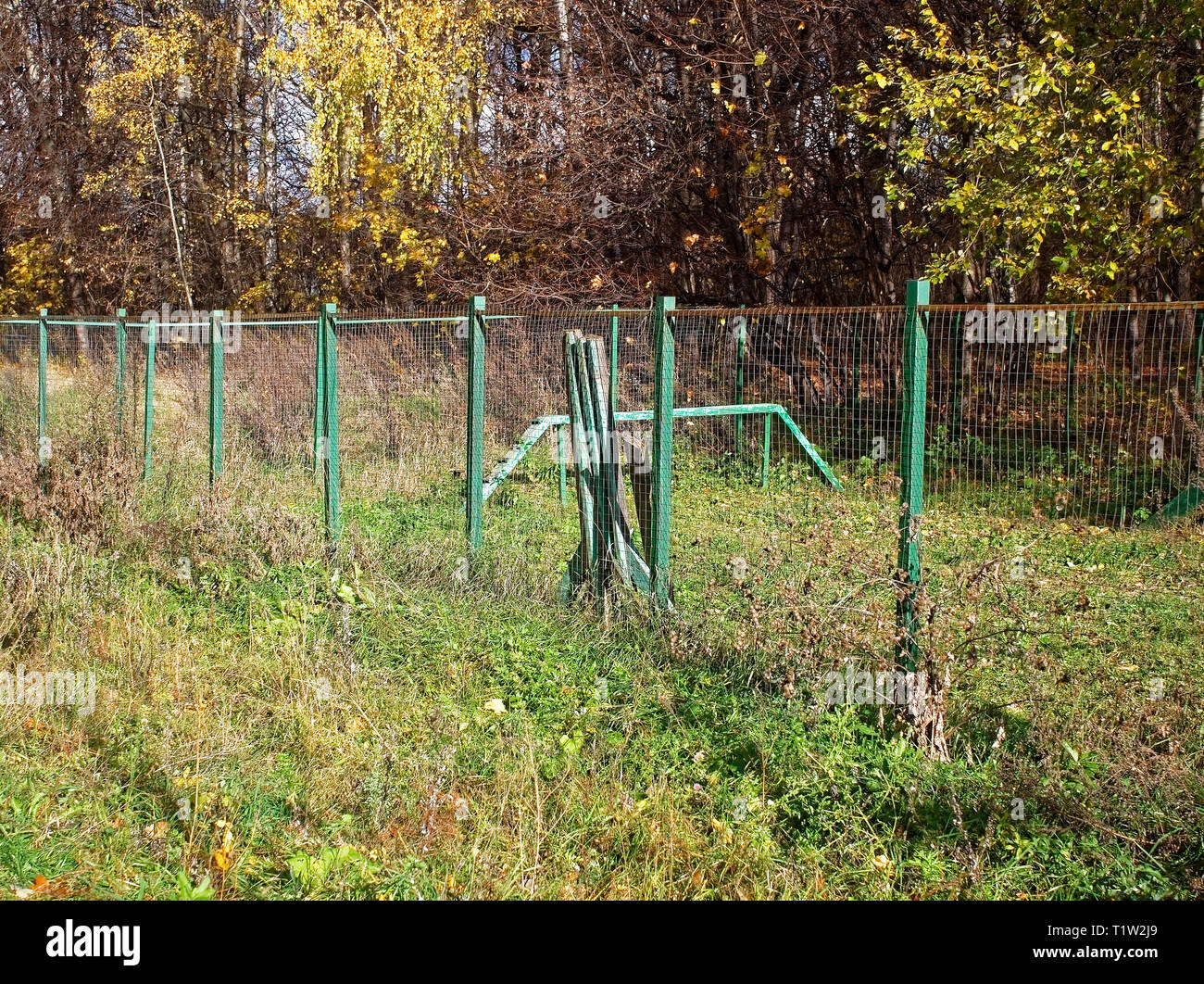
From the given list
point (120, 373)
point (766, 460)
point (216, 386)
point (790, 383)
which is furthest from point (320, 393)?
point (790, 383)

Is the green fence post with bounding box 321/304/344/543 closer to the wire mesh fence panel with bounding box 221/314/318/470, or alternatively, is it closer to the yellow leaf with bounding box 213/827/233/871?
the wire mesh fence panel with bounding box 221/314/318/470

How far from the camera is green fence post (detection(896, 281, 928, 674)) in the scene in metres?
4.62

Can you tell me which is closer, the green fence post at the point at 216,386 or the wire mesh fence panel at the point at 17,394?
the green fence post at the point at 216,386

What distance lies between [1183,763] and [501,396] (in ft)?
30.4

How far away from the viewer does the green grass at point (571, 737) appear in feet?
12.0

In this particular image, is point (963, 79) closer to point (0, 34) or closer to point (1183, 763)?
point (1183, 763)

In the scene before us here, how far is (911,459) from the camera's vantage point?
479cm

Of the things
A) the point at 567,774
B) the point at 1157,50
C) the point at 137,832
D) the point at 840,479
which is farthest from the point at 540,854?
the point at 1157,50

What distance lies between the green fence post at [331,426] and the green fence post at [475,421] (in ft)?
3.39

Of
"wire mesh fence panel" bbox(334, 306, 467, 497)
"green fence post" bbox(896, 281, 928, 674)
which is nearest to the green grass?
"green fence post" bbox(896, 281, 928, 674)

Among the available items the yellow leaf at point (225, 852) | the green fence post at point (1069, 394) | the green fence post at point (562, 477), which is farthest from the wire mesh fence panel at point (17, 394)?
the green fence post at point (1069, 394)

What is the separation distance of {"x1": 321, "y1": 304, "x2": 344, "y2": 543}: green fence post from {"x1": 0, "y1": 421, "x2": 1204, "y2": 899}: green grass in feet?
3.03

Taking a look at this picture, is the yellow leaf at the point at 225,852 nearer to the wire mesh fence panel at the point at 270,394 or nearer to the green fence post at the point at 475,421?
the green fence post at the point at 475,421

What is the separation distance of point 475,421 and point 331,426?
1.36 meters
